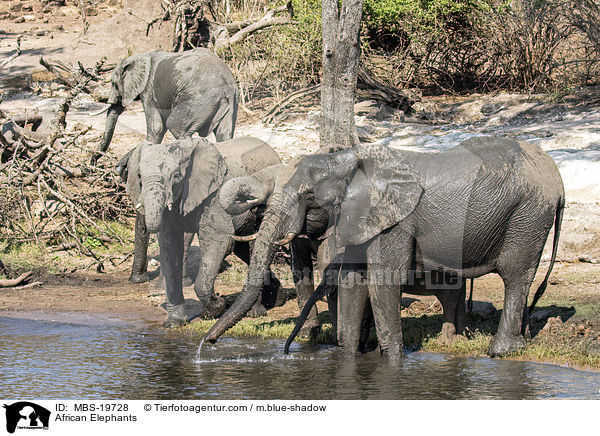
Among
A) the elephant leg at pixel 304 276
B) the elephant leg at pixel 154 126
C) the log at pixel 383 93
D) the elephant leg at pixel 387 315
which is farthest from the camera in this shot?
the log at pixel 383 93

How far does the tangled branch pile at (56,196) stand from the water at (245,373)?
3.69 m

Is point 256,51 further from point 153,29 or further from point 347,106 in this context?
point 347,106

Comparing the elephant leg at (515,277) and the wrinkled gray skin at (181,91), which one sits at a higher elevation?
the wrinkled gray skin at (181,91)

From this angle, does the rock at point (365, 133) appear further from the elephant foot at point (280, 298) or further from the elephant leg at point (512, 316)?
the elephant leg at point (512, 316)

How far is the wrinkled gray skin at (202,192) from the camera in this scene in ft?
29.3

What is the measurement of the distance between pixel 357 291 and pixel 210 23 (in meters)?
11.6

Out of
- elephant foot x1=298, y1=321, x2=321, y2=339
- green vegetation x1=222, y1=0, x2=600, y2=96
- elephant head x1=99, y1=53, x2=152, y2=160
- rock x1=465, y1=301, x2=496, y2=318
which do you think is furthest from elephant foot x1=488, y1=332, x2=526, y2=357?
green vegetation x1=222, y1=0, x2=600, y2=96

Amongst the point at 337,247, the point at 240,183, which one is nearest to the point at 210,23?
the point at 240,183

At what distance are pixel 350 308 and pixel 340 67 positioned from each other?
18.2 ft

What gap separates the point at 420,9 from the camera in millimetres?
17594

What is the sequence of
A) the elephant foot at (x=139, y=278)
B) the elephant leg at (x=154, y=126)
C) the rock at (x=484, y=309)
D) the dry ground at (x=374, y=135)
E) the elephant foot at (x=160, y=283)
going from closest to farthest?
the rock at (x=484, y=309)
the dry ground at (x=374, y=135)
the elephant foot at (x=160, y=283)
the elephant foot at (x=139, y=278)
the elephant leg at (x=154, y=126)

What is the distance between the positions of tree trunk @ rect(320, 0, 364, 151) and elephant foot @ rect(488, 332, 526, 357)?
206 inches
